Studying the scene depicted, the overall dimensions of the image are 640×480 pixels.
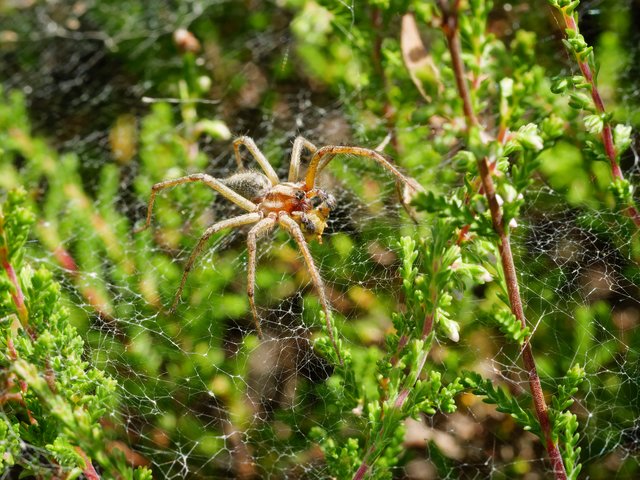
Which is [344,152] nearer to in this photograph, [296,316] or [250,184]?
[250,184]

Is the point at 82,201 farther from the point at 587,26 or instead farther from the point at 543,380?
the point at 587,26

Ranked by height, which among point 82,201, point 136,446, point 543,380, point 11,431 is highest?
point 11,431

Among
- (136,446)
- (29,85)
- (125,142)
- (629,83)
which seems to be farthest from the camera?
(29,85)

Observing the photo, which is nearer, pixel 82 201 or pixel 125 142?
pixel 82 201

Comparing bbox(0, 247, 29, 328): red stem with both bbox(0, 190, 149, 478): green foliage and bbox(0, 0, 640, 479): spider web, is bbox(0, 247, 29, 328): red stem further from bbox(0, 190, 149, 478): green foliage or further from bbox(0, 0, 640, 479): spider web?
bbox(0, 0, 640, 479): spider web

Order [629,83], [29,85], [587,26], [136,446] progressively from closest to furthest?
[136,446] < [629,83] < [587,26] < [29,85]

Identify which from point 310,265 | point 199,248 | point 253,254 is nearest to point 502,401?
point 310,265

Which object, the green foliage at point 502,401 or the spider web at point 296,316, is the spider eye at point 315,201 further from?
the green foliage at point 502,401

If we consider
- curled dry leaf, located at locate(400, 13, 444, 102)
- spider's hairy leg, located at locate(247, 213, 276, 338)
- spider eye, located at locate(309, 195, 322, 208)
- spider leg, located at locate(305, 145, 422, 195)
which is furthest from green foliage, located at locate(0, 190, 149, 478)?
curled dry leaf, located at locate(400, 13, 444, 102)

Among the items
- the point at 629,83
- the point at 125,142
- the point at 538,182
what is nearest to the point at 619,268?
the point at 538,182
